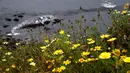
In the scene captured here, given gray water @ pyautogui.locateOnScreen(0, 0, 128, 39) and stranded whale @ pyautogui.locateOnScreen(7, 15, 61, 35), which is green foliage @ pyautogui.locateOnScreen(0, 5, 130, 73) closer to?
gray water @ pyautogui.locateOnScreen(0, 0, 128, 39)

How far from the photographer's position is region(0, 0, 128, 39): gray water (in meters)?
12.0

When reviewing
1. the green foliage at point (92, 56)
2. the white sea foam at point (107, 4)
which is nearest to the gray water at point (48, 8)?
the white sea foam at point (107, 4)

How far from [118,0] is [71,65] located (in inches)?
392

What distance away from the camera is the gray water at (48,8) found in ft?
39.3

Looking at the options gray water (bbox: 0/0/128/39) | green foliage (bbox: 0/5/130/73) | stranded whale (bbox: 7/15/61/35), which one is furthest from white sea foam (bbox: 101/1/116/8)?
green foliage (bbox: 0/5/130/73)

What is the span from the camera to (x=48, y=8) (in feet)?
45.2

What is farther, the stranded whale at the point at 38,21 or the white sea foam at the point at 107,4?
the white sea foam at the point at 107,4

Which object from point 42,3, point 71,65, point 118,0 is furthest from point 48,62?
point 42,3

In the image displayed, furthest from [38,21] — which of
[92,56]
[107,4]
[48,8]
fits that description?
[92,56]

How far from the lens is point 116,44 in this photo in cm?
349

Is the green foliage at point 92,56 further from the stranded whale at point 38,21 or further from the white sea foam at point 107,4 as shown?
the white sea foam at point 107,4

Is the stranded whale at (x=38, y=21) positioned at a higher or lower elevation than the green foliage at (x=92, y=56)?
lower

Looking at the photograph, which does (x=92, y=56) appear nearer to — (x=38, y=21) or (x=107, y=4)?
(x=38, y=21)

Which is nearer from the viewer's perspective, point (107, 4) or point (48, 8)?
point (107, 4)
